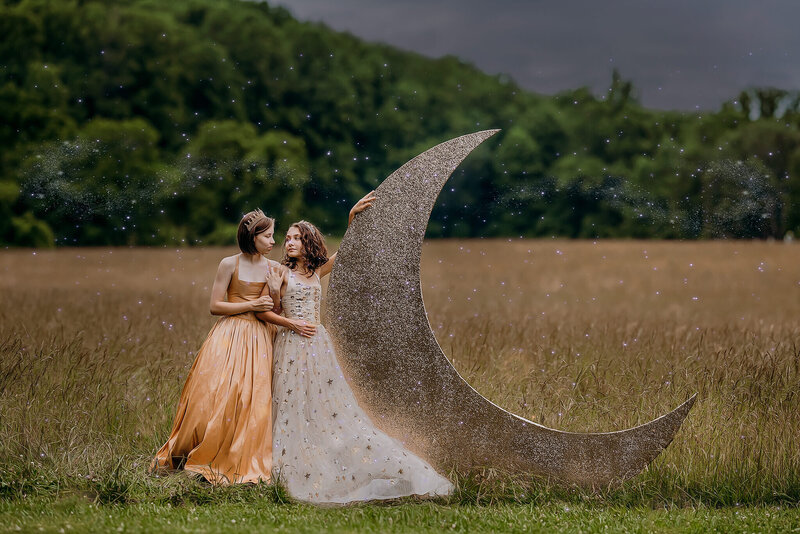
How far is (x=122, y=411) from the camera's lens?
18.1 feet

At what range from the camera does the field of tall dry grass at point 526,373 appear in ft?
15.7

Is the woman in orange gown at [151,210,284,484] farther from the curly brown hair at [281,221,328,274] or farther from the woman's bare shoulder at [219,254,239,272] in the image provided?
the curly brown hair at [281,221,328,274]

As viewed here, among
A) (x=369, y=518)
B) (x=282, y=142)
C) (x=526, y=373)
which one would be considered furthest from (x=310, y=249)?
(x=282, y=142)

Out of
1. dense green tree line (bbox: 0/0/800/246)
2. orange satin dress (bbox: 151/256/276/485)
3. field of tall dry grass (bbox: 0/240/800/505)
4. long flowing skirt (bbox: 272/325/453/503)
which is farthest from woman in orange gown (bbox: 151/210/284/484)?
dense green tree line (bbox: 0/0/800/246)

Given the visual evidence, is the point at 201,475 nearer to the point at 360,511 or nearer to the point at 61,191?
the point at 360,511

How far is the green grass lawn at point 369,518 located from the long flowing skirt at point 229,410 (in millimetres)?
250

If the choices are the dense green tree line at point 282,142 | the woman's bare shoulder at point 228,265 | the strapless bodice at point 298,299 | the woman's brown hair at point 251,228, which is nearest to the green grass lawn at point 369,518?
the strapless bodice at point 298,299

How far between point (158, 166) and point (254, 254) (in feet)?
42.6

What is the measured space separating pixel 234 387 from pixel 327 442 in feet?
2.08

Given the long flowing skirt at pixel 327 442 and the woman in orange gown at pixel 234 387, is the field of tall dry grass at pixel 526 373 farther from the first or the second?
the long flowing skirt at pixel 327 442

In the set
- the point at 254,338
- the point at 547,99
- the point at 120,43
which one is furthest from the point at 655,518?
the point at 547,99

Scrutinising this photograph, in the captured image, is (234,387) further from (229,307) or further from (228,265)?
(228,265)

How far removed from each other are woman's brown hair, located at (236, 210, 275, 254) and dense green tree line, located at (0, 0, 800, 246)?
34.2 feet

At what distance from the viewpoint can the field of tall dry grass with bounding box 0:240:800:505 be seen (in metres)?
4.77
